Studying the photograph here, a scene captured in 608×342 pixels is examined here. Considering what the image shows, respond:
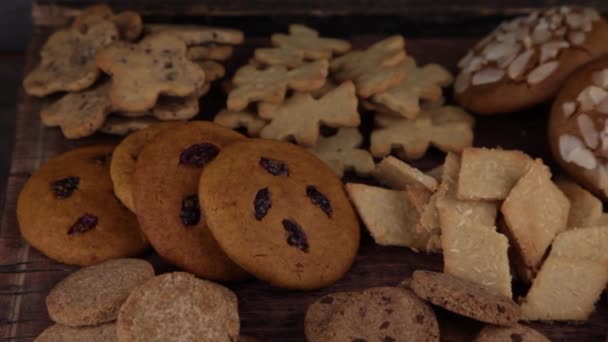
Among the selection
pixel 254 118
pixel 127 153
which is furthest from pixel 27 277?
pixel 254 118

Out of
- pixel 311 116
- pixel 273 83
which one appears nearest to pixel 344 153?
pixel 311 116

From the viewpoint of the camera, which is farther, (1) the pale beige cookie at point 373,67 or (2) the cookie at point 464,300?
(1) the pale beige cookie at point 373,67

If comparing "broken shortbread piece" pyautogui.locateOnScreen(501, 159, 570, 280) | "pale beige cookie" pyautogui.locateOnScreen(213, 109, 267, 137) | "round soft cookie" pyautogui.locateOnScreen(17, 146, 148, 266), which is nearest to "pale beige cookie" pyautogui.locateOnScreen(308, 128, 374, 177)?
"pale beige cookie" pyautogui.locateOnScreen(213, 109, 267, 137)

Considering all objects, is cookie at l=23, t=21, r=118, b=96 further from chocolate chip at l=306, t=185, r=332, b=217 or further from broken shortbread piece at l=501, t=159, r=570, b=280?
broken shortbread piece at l=501, t=159, r=570, b=280

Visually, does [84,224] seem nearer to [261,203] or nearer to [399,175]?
[261,203]

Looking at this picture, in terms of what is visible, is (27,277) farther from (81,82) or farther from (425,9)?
(425,9)

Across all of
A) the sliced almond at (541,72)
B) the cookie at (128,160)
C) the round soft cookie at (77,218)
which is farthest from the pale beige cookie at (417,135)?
the round soft cookie at (77,218)

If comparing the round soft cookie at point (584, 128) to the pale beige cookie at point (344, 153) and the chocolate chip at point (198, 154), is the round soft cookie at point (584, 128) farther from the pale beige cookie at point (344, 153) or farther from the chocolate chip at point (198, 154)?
the chocolate chip at point (198, 154)
